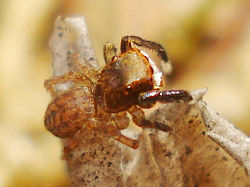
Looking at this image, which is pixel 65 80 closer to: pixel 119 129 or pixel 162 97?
pixel 119 129

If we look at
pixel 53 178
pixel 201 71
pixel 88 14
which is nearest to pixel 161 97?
pixel 53 178

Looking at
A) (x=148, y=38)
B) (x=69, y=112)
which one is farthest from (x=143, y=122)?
(x=148, y=38)

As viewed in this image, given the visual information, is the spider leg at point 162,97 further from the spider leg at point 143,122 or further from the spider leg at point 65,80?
the spider leg at point 65,80

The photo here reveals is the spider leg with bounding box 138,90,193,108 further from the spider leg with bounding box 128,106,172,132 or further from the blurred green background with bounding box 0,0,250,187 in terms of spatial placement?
the blurred green background with bounding box 0,0,250,187

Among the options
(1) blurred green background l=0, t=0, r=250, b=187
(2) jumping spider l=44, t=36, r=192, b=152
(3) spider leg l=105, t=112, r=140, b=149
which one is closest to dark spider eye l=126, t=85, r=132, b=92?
(2) jumping spider l=44, t=36, r=192, b=152

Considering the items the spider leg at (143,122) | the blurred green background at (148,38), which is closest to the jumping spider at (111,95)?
the spider leg at (143,122)
